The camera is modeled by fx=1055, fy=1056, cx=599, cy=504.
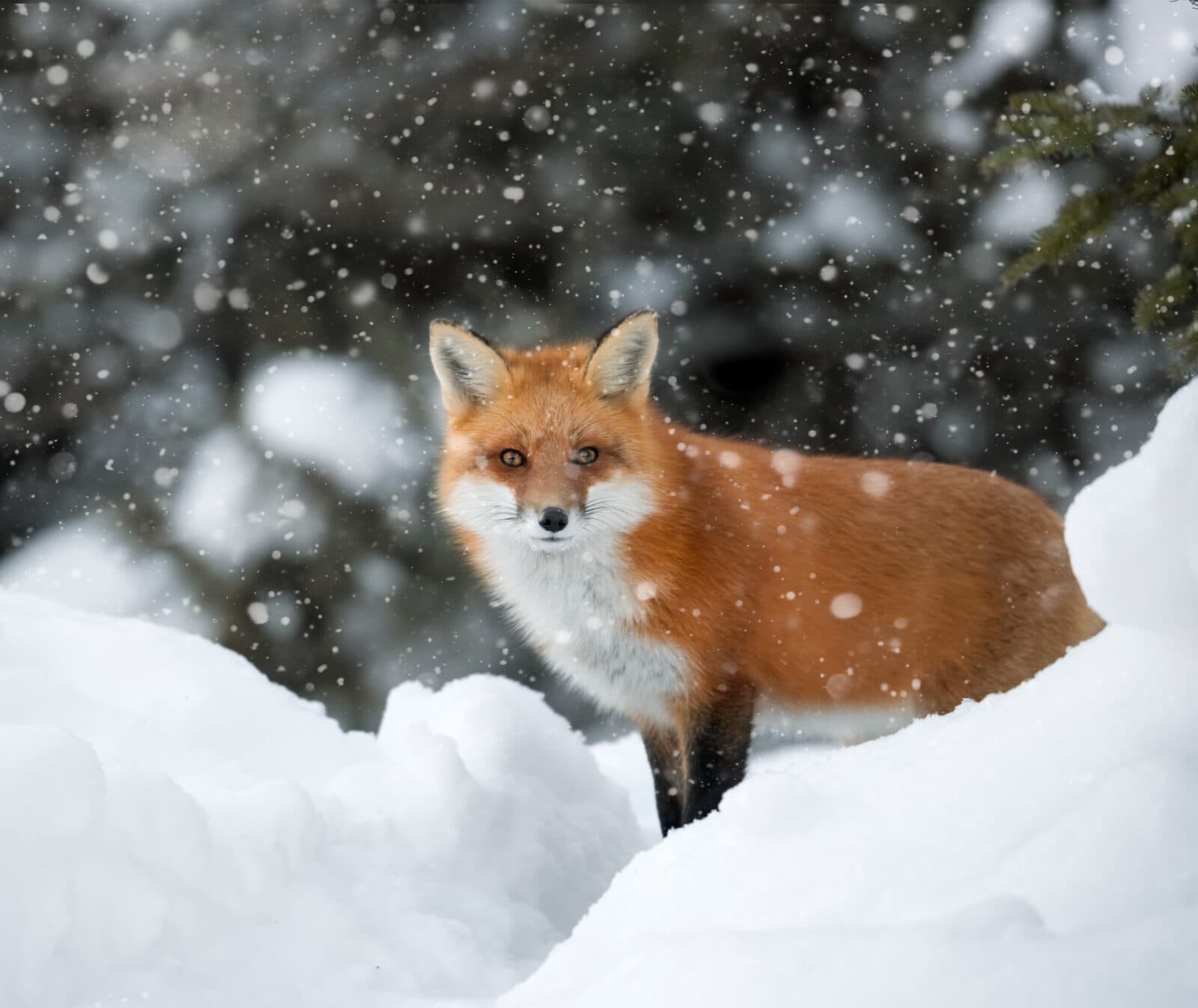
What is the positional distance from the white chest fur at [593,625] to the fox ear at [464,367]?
441 millimetres

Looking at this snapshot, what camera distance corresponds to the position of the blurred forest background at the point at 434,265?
181 inches

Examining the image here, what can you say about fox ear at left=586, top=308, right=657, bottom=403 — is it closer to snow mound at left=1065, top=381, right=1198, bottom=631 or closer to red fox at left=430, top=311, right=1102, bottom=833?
red fox at left=430, top=311, right=1102, bottom=833

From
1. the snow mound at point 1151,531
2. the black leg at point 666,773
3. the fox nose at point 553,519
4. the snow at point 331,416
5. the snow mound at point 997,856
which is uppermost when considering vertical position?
the snow mound at point 1151,531

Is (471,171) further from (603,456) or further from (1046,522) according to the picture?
(1046,522)

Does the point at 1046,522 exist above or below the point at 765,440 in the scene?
above

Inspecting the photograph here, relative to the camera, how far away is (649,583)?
290cm

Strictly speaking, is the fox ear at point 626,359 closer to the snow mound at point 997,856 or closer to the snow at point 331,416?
the snow mound at point 997,856

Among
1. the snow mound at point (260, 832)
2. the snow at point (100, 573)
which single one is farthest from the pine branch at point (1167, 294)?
the snow at point (100, 573)

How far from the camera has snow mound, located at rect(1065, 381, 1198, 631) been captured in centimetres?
135

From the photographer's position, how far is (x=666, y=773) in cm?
322

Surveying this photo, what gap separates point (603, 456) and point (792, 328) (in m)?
2.10

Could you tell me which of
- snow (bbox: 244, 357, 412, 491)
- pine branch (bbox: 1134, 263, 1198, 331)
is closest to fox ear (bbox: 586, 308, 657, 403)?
pine branch (bbox: 1134, 263, 1198, 331)

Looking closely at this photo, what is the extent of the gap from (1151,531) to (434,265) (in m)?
4.18

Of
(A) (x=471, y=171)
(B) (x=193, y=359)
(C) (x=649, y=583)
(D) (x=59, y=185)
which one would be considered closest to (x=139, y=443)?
(B) (x=193, y=359)
